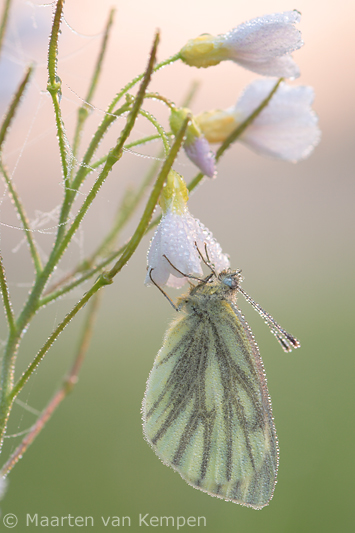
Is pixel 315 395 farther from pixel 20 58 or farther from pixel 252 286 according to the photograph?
A: pixel 20 58

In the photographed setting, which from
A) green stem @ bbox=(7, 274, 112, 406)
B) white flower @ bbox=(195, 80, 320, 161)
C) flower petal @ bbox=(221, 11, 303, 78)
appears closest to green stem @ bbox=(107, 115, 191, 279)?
green stem @ bbox=(7, 274, 112, 406)

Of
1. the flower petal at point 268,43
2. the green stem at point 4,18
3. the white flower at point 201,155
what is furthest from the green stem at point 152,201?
the green stem at point 4,18

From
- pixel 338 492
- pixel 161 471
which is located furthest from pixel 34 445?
pixel 338 492

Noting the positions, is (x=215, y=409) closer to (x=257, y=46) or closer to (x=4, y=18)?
(x=257, y=46)

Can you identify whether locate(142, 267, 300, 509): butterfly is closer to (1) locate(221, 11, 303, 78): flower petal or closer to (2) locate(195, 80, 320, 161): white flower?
(2) locate(195, 80, 320, 161): white flower

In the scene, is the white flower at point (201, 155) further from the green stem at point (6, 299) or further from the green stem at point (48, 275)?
the green stem at point (6, 299)
